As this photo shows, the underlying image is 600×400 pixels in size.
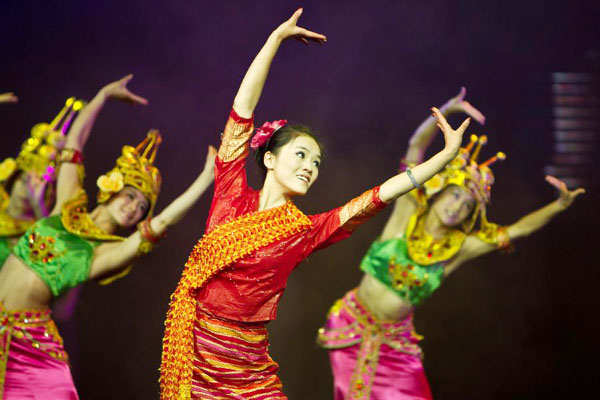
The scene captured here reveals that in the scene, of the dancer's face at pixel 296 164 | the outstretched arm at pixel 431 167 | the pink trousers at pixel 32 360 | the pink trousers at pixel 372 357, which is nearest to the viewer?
the outstretched arm at pixel 431 167

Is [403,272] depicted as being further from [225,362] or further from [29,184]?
[29,184]

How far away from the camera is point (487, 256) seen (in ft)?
13.4

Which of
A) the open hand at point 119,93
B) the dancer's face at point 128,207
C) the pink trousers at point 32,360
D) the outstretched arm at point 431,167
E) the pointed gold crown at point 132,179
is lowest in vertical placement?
the pink trousers at point 32,360

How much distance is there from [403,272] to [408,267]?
0.12 feet

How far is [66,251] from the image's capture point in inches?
122

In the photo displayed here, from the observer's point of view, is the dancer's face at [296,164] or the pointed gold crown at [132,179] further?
the pointed gold crown at [132,179]

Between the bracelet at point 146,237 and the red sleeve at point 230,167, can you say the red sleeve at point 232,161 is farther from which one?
the bracelet at point 146,237

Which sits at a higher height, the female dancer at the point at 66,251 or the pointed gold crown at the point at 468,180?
the pointed gold crown at the point at 468,180

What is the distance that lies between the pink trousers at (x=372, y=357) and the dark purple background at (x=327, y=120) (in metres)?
0.73

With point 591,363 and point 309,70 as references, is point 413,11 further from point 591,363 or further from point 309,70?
point 591,363

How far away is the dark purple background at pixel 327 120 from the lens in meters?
3.93

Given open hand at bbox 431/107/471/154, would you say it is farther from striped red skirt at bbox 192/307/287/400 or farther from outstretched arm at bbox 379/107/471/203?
striped red skirt at bbox 192/307/287/400

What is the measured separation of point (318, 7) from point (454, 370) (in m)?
2.31

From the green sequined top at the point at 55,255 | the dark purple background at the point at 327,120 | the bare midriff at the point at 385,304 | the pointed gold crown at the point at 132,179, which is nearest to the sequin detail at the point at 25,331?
the green sequined top at the point at 55,255
